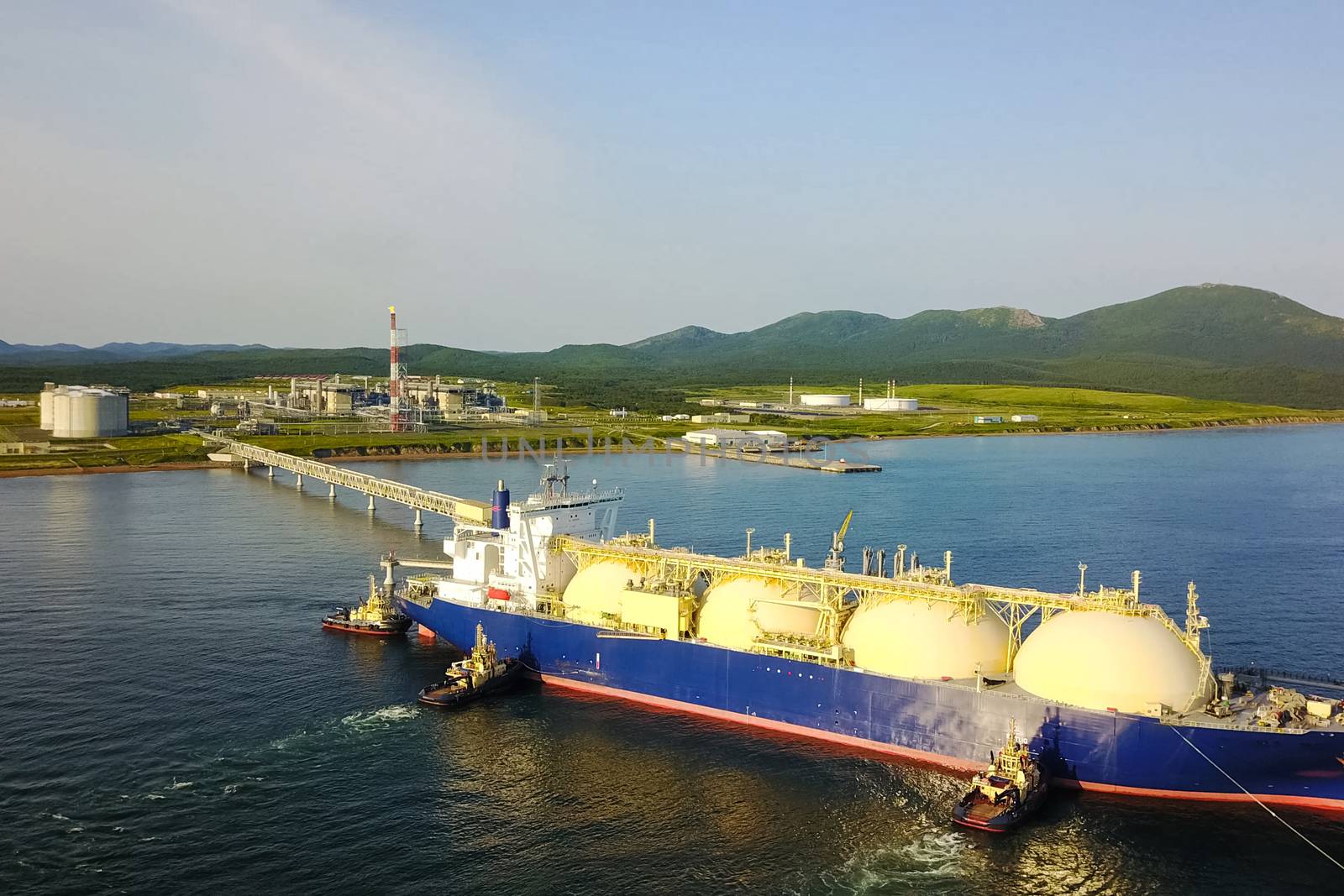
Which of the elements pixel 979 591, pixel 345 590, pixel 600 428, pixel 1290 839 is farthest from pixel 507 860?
pixel 600 428

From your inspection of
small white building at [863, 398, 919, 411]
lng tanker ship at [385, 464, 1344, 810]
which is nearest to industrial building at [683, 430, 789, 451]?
small white building at [863, 398, 919, 411]

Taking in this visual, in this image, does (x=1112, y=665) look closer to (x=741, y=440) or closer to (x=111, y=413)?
(x=741, y=440)

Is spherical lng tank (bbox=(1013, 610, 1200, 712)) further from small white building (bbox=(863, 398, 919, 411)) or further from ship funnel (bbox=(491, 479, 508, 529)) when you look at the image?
small white building (bbox=(863, 398, 919, 411))

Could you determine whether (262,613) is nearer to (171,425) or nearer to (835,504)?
(835,504)

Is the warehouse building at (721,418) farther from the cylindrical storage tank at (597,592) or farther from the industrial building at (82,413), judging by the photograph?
the cylindrical storage tank at (597,592)

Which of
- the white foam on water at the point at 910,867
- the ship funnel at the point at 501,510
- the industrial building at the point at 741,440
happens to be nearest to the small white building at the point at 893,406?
the industrial building at the point at 741,440
